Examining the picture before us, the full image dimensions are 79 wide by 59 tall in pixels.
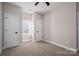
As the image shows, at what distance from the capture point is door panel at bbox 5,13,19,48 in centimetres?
349

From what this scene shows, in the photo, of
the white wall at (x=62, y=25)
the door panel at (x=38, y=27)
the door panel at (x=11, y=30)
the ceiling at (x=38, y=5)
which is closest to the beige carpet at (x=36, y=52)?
the door panel at (x=11, y=30)

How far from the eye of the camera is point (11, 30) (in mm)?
3705

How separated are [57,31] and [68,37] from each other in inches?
34.9

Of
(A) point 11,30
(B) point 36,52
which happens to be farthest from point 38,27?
(B) point 36,52

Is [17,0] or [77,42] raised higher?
[17,0]

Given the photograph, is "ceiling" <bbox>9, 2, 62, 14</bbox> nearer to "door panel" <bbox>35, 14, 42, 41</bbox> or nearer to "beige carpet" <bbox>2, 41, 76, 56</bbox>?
"door panel" <bbox>35, 14, 42, 41</bbox>

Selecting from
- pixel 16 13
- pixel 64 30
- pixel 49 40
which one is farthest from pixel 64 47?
pixel 16 13

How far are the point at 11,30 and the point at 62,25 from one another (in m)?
2.73

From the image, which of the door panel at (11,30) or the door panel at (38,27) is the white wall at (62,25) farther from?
the door panel at (11,30)

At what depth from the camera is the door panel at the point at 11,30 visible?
349 cm

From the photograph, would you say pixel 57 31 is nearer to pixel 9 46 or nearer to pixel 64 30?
pixel 64 30

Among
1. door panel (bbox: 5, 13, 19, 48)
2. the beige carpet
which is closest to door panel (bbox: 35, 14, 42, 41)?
door panel (bbox: 5, 13, 19, 48)

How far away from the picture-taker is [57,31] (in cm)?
428

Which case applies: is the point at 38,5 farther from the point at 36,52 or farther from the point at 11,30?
the point at 36,52
